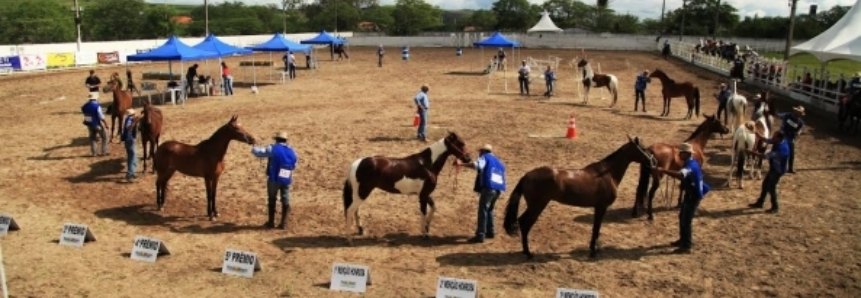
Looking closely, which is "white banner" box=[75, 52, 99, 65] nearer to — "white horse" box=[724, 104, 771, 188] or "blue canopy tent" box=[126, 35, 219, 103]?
"blue canopy tent" box=[126, 35, 219, 103]

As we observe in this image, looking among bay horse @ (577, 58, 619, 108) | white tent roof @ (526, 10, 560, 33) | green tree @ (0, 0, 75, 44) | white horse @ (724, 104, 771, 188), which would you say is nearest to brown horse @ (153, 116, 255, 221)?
white horse @ (724, 104, 771, 188)

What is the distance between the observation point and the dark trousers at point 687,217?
9.27 meters

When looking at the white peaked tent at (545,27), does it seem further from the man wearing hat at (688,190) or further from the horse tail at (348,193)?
the horse tail at (348,193)

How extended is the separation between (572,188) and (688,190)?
1.77 metres

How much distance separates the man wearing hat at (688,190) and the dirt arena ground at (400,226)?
29 centimetres

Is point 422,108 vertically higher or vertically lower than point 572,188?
higher

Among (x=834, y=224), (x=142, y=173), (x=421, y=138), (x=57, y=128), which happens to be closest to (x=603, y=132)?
(x=421, y=138)

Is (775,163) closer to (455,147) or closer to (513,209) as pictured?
A: (513,209)

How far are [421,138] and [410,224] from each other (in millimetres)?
6972

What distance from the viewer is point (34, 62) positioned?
3659cm

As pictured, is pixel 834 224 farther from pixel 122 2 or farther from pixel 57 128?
pixel 122 2

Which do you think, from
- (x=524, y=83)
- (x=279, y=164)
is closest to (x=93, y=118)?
(x=279, y=164)

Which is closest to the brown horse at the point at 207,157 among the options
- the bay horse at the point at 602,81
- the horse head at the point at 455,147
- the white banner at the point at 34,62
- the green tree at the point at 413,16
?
the horse head at the point at 455,147

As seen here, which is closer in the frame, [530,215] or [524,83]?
[530,215]
